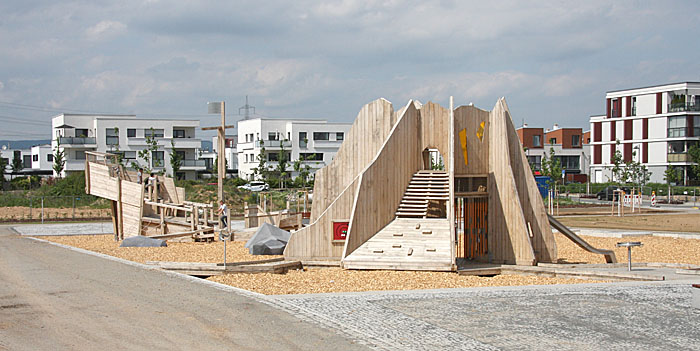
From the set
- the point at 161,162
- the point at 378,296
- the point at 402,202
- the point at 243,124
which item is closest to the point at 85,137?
the point at 161,162

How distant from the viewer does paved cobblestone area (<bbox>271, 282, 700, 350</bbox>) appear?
29.3 ft

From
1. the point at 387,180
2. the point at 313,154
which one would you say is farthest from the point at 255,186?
the point at 387,180

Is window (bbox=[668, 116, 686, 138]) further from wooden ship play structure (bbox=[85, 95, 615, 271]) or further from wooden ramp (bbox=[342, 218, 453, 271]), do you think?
wooden ramp (bbox=[342, 218, 453, 271])

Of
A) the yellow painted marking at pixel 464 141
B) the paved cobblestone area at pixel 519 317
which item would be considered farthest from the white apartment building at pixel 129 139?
the paved cobblestone area at pixel 519 317

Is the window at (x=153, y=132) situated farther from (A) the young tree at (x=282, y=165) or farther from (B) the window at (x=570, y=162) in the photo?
(B) the window at (x=570, y=162)

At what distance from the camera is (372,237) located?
17312mm

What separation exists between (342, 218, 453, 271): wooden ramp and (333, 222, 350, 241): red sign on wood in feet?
2.26

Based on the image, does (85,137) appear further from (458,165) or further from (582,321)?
(582,321)

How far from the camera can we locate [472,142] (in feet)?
59.6

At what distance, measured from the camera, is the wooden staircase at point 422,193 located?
18.2 m

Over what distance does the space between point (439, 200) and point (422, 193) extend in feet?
2.42

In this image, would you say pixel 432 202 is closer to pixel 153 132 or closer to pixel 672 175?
pixel 672 175

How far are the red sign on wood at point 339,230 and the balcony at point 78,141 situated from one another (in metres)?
57.2

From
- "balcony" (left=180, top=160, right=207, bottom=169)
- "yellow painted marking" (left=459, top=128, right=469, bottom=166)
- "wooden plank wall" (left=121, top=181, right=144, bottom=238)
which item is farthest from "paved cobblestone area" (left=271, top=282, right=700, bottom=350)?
"balcony" (left=180, top=160, right=207, bottom=169)
